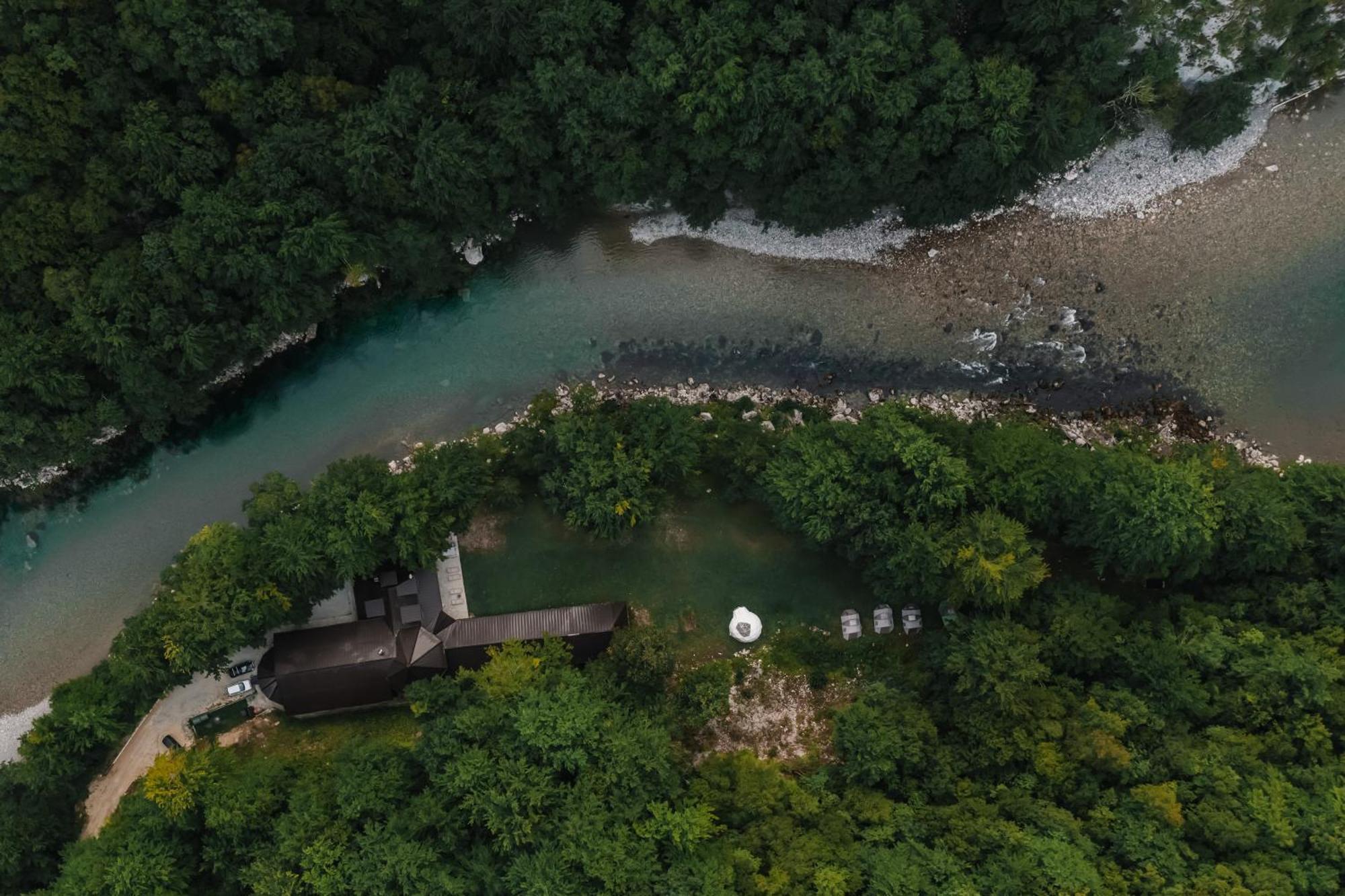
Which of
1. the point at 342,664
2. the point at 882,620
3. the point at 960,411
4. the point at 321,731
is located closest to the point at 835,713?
the point at 882,620

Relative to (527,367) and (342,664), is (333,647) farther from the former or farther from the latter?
(527,367)

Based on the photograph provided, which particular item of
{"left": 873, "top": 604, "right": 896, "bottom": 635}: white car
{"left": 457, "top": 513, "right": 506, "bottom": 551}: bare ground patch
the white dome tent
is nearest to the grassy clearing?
{"left": 457, "top": 513, "right": 506, "bottom": 551}: bare ground patch

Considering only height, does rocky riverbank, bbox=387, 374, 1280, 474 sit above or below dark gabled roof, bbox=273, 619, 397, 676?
above

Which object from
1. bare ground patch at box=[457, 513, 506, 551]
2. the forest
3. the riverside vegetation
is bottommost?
the riverside vegetation

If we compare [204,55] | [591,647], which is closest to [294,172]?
[204,55]

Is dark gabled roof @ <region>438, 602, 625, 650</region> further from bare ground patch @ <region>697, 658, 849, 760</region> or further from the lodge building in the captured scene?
bare ground patch @ <region>697, 658, 849, 760</region>
